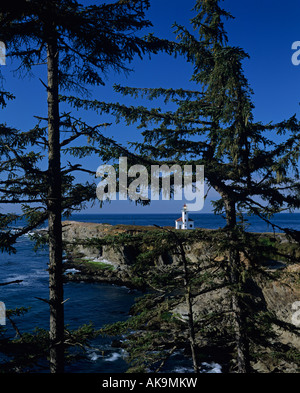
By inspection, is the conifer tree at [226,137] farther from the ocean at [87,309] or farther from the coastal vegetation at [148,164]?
the ocean at [87,309]

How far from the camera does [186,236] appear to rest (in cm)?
805

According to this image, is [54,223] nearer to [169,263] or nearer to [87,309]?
[87,309]

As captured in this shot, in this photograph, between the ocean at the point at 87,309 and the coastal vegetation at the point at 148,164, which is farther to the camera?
the ocean at the point at 87,309

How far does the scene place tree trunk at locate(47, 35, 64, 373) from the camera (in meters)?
7.07

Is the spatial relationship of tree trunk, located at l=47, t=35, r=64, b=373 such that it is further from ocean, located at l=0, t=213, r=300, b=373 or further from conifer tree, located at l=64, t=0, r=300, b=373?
ocean, located at l=0, t=213, r=300, b=373

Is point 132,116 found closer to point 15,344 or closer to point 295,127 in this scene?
point 295,127

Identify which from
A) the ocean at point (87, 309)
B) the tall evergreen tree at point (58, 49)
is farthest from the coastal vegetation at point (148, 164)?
the ocean at point (87, 309)

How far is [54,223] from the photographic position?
23.7 feet

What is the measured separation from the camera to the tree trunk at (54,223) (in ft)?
23.2

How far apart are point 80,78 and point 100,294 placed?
27.2m

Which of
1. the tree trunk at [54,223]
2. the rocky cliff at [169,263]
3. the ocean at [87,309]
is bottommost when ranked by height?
the ocean at [87,309]

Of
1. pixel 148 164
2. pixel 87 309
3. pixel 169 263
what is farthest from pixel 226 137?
pixel 169 263

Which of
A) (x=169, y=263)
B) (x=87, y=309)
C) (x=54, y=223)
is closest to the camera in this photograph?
(x=54, y=223)

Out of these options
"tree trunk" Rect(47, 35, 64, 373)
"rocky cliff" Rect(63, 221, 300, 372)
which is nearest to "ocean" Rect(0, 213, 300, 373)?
"rocky cliff" Rect(63, 221, 300, 372)
